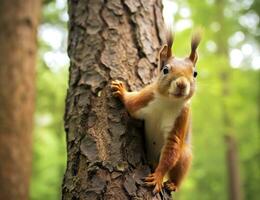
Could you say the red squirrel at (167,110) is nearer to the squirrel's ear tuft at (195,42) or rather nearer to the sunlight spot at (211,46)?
the squirrel's ear tuft at (195,42)

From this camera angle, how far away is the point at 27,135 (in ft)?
13.7

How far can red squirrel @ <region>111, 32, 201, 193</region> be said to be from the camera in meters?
1.98

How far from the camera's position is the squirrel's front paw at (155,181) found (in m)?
1.93

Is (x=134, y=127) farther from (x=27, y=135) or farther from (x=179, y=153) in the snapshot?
(x=27, y=135)

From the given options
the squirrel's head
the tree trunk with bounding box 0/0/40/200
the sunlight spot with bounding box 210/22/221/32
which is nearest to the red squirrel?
the squirrel's head

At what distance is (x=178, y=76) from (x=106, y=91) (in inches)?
18.2

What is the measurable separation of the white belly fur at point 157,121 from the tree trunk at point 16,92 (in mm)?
2240

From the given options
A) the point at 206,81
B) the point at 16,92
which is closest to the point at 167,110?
the point at 16,92

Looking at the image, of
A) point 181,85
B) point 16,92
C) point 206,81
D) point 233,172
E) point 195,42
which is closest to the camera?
point 181,85

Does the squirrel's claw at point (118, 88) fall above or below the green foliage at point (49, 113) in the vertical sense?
above

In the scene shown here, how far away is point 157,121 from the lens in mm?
2178

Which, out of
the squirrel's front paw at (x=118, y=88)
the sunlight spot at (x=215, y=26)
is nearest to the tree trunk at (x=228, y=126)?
the sunlight spot at (x=215, y=26)

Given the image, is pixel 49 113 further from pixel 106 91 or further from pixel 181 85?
pixel 181 85

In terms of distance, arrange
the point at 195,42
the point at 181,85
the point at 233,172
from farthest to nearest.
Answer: the point at 233,172 → the point at 195,42 → the point at 181,85
